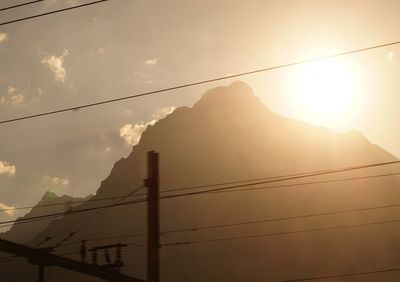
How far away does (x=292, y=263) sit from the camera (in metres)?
156

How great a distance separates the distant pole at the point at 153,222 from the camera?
1769 centimetres

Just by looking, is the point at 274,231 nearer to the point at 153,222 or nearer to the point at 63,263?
the point at 63,263

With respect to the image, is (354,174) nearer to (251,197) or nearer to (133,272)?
(251,197)

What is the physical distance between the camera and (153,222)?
1830 centimetres

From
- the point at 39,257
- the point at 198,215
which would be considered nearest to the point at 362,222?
the point at 198,215

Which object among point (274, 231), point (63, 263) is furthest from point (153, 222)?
point (274, 231)

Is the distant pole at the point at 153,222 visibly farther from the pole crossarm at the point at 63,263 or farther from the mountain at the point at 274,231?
the mountain at the point at 274,231

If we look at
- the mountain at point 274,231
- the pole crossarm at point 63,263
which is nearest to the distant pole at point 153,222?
the pole crossarm at point 63,263

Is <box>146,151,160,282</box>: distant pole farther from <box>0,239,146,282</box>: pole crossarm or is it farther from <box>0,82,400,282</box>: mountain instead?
<box>0,82,400,282</box>: mountain

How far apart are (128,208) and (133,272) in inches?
1415

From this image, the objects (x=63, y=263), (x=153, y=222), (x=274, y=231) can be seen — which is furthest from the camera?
(x=274, y=231)

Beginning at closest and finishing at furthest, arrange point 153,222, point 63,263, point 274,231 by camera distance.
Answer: point 153,222 < point 63,263 < point 274,231

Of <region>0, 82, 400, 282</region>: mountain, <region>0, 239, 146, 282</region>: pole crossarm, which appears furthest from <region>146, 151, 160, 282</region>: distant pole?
<region>0, 82, 400, 282</region>: mountain

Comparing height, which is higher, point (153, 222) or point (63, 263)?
point (153, 222)
